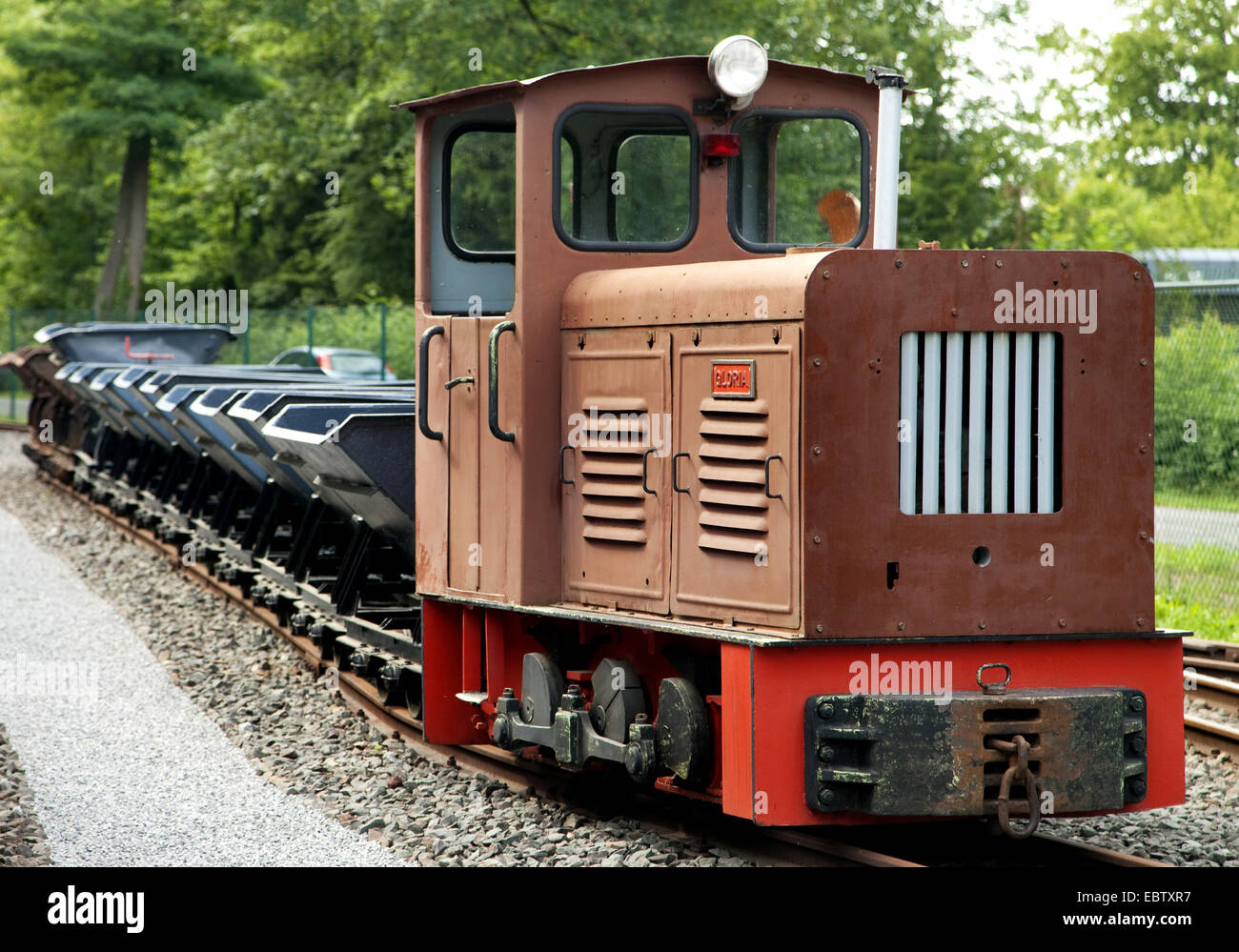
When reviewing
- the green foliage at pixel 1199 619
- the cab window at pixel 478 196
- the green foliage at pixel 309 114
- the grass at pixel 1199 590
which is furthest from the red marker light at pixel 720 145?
the green foliage at pixel 309 114

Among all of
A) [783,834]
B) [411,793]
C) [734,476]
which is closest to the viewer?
[734,476]

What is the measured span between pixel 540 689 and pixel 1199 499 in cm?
876

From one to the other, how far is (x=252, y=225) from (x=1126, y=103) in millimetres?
23885

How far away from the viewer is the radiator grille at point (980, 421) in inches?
192

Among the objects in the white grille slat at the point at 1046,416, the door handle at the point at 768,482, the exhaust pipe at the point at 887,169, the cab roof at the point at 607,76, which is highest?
the cab roof at the point at 607,76

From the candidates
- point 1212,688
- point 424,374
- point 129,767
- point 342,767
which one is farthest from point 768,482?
point 1212,688

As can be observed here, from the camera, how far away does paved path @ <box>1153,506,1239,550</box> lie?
1245 centimetres

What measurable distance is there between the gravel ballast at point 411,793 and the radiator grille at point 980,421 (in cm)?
150

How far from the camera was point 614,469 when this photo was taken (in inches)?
223

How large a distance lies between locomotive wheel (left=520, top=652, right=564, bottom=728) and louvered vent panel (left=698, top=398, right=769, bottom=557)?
3.38 feet

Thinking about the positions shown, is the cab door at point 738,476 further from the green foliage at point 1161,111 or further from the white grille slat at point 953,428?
the green foliage at point 1161,111

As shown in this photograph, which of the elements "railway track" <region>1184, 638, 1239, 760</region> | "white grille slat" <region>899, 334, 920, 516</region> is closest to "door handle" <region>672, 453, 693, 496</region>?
"white grille slat" <region>899, 334, 920, 516</region>

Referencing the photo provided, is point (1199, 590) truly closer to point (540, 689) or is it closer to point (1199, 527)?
point (1199, 527)

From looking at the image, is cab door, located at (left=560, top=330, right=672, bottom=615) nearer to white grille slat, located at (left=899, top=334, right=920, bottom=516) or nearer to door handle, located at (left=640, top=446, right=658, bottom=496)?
door handle, located at (left=640, top=446, right=658, bottom=496)
